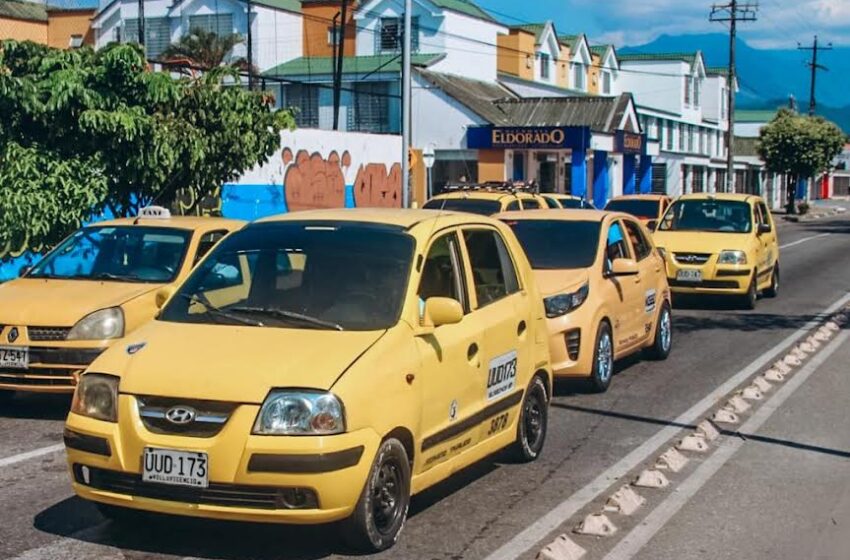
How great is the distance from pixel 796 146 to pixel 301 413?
62249 millimetres

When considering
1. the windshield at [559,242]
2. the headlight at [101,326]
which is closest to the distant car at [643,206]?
the windshield at [559,242]

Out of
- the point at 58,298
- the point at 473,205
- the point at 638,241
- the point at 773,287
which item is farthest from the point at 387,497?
the point at 473,205

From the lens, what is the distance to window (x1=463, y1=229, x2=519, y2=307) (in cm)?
779

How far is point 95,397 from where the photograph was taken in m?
6.30

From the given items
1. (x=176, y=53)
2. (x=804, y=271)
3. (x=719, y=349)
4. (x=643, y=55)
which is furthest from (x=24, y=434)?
(x=643, y=55)

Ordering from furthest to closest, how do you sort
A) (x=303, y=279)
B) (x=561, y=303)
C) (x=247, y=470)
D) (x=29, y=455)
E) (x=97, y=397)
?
(x=561, y=303) < (x=29, y=455) < (x=303, y=279) < (x=97, y=397) < (x=247, y=470)

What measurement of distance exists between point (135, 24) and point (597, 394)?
47.5 m

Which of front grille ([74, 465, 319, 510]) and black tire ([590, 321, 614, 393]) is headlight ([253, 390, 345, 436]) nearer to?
front grille ([74, 465, 319, 510])

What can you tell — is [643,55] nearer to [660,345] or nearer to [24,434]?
[660,345]

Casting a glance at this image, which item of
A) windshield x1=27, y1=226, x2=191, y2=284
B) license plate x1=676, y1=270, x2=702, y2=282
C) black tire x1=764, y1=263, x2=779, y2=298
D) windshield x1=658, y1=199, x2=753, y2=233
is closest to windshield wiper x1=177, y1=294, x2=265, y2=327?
windshield x1=27, y1=226, x2=191, y2=284

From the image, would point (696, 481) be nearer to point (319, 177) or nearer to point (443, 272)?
point (443, 272)

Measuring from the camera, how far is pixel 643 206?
26.4 metres

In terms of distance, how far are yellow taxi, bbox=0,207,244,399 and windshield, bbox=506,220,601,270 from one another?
2.97 m

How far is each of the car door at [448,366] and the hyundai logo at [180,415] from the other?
130cm
